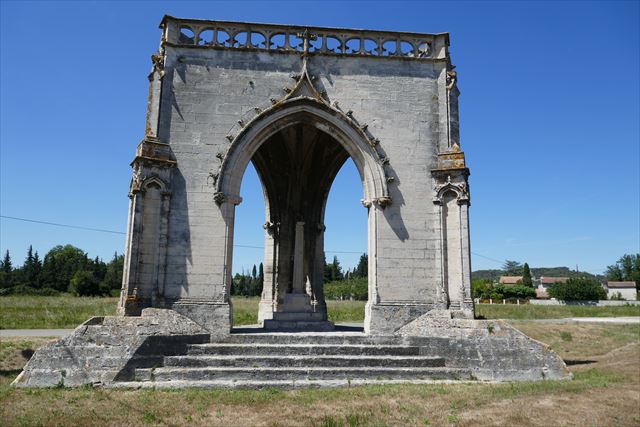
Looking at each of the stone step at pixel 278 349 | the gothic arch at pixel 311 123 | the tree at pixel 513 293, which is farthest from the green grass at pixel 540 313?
the tree at pixel 513 293

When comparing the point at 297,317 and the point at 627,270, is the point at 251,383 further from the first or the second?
the point at 627,270

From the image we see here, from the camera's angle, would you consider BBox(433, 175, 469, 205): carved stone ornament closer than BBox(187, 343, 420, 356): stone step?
No

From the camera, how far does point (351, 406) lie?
7.71 meters

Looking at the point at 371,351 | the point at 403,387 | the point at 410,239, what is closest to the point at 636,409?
the point at 403,387

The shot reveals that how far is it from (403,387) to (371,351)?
194 centimetres

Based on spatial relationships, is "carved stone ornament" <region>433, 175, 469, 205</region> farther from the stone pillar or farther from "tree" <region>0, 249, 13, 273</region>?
"tree" <region>0, 249, 13, 273</region>

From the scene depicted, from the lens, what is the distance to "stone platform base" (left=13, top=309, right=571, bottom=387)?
969cm

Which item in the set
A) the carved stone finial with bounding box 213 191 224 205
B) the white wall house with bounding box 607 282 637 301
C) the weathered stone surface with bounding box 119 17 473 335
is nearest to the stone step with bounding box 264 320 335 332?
the weathered stone surface with bounding box 119 17 473 335

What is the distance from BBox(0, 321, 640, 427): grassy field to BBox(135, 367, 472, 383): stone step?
66 centimetres

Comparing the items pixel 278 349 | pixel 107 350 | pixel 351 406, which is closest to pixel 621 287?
pixel 278 349

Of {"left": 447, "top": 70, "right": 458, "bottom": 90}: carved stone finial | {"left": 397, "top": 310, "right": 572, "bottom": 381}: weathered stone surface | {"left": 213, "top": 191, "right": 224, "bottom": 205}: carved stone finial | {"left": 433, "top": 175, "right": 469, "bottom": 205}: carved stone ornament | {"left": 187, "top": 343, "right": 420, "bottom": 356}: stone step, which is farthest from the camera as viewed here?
{"left": 447, "top": 70, "right": 458, "bottom": 90}: carved stone finial

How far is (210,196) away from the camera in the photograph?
39.8 ft

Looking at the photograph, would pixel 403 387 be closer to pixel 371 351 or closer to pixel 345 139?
pixel 371 351

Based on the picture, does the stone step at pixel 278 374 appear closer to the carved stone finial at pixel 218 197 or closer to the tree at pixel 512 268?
the carved stone finial at pixel 218 197
